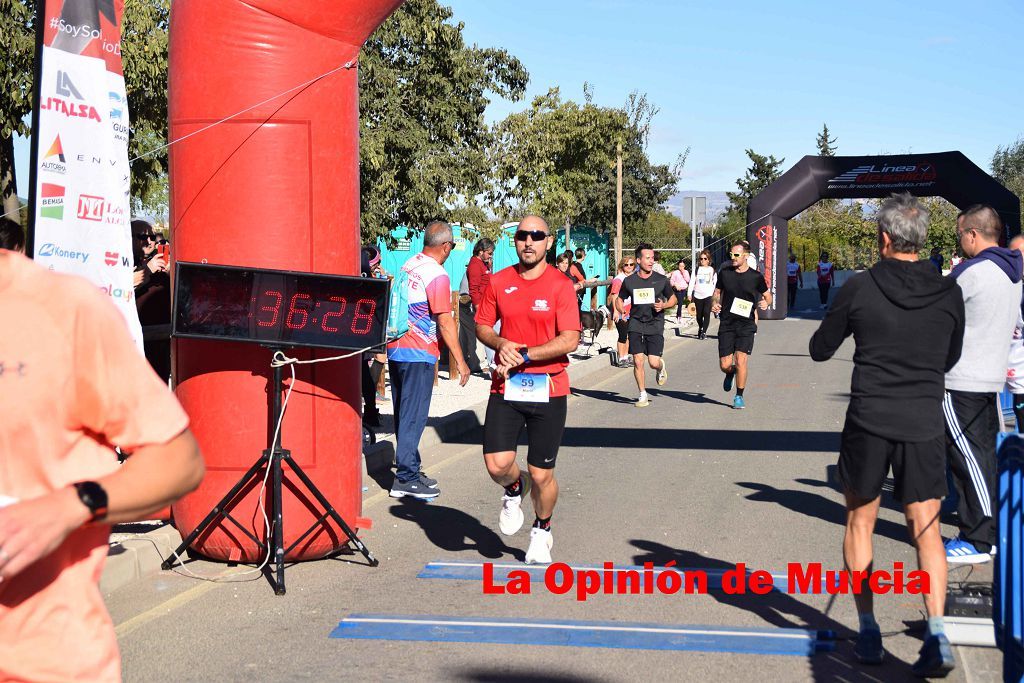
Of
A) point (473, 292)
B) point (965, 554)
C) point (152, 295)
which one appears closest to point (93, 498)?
point (965, 554)

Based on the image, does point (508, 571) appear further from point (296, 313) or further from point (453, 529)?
point (296, 313)

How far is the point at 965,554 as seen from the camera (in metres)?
6.64

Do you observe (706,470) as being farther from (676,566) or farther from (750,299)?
(750,299)

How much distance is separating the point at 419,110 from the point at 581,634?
14149 millimetres

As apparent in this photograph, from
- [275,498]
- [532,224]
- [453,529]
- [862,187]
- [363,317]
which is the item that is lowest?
[453,529]

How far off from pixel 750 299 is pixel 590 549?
7.46 m

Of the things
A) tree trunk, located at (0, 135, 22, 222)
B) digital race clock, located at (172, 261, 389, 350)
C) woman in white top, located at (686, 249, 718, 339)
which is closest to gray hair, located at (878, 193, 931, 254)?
digital race clock, located at (172, 261, 389, 350)

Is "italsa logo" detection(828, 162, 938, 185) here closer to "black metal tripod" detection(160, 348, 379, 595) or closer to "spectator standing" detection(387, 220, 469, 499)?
"spectator standing" detection(387, 220, 469, 499)

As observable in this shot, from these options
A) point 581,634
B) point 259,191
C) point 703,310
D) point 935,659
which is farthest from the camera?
point 703,310

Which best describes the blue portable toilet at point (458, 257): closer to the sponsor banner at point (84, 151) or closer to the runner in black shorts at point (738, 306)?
the runner in black shorts at point (738, 306)

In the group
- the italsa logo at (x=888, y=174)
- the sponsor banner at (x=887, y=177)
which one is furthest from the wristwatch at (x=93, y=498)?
the italsa logo at (x=888, y=174)

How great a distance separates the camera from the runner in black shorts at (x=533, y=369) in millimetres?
6520

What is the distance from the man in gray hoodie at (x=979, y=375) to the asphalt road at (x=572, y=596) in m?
0.33

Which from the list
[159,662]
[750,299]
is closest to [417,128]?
[750,299]
